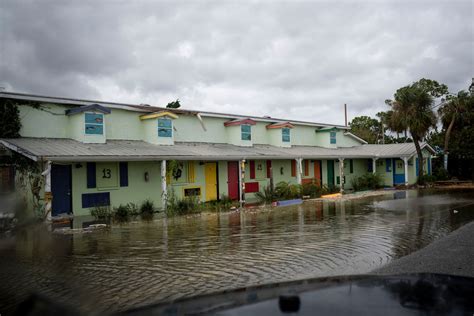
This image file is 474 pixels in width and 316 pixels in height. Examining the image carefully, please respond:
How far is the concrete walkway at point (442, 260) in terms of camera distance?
21.0 ft

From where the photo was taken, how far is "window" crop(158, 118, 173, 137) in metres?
19.4

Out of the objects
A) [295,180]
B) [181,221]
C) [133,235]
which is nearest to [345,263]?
[133,235]

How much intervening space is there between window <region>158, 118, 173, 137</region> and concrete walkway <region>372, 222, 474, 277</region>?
13817mm

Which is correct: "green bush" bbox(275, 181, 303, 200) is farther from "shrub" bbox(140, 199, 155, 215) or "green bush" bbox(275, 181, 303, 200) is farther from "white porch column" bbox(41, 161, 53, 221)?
"white porch column" bbox(41, 161, 53, 221)

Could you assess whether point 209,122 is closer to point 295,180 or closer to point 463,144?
point 295,180

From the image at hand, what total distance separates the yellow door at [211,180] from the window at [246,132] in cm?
336

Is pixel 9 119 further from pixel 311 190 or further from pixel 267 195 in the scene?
pixel 311 190

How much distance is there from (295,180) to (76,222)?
15048 mm

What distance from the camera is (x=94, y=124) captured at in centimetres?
1695

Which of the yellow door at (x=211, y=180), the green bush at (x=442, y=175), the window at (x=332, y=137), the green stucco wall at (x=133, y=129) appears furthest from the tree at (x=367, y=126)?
the yellow door at (x=211, y=180)

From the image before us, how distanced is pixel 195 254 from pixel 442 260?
4848mm

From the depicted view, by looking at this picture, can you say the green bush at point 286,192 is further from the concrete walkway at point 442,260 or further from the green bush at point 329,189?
the concrete walkway at point 442,260

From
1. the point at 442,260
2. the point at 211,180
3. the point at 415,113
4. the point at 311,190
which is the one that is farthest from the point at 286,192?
the point at 415,113

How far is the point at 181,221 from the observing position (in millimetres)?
14156
